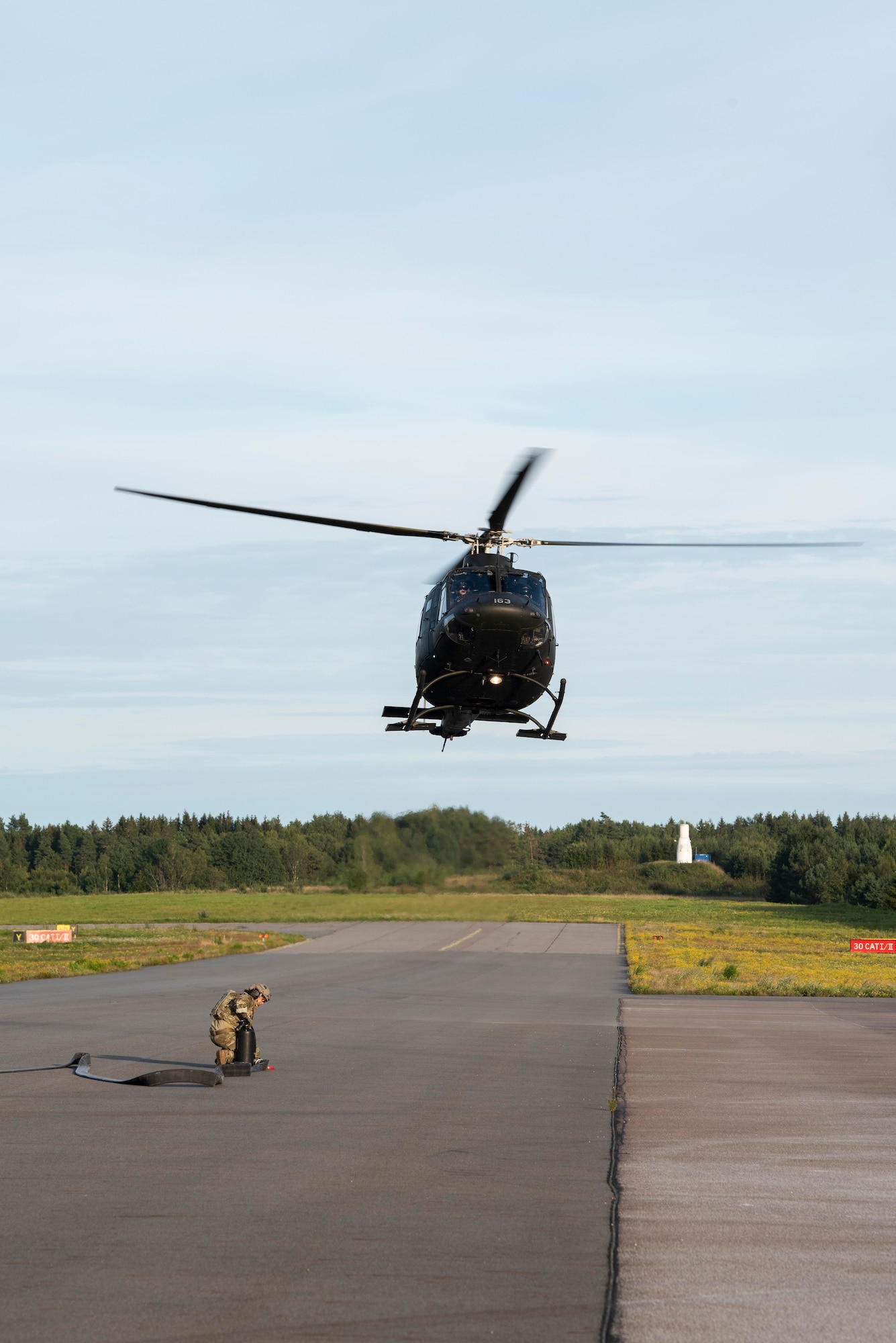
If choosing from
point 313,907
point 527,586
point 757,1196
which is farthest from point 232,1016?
point 313,907

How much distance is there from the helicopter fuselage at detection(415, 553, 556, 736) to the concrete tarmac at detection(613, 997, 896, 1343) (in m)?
8.83

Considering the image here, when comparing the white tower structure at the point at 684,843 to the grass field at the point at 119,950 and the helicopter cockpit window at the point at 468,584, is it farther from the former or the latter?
the helicopter cockpit window at the point at 468,584

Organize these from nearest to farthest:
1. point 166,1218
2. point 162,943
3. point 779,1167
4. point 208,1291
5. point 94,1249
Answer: point 208,1291 → point 94,1249 → point 166,1218 → point 779,1167 → point 162,943

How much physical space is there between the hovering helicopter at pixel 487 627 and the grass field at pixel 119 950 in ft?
110

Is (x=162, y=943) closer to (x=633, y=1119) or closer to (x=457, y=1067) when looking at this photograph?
(x=457, y=1067)

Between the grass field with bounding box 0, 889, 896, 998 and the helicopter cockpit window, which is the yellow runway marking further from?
the helicopter cockpit window

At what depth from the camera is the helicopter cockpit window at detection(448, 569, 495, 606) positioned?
28.8 m

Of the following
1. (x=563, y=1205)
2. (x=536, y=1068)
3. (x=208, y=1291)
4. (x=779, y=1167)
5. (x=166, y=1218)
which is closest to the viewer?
(x=208, y=1291)

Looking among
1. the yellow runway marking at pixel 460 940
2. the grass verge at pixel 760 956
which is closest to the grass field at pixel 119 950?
the yellow runway marking at pixel 460 940

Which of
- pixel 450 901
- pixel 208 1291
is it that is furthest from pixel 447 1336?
pixel 450 901

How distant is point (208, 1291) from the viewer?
429 inches

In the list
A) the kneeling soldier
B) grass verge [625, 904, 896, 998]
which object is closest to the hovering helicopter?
the kneeling soldier

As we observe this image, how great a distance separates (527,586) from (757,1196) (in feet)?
→ 53.4

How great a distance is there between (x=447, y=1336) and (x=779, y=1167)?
881 cm
